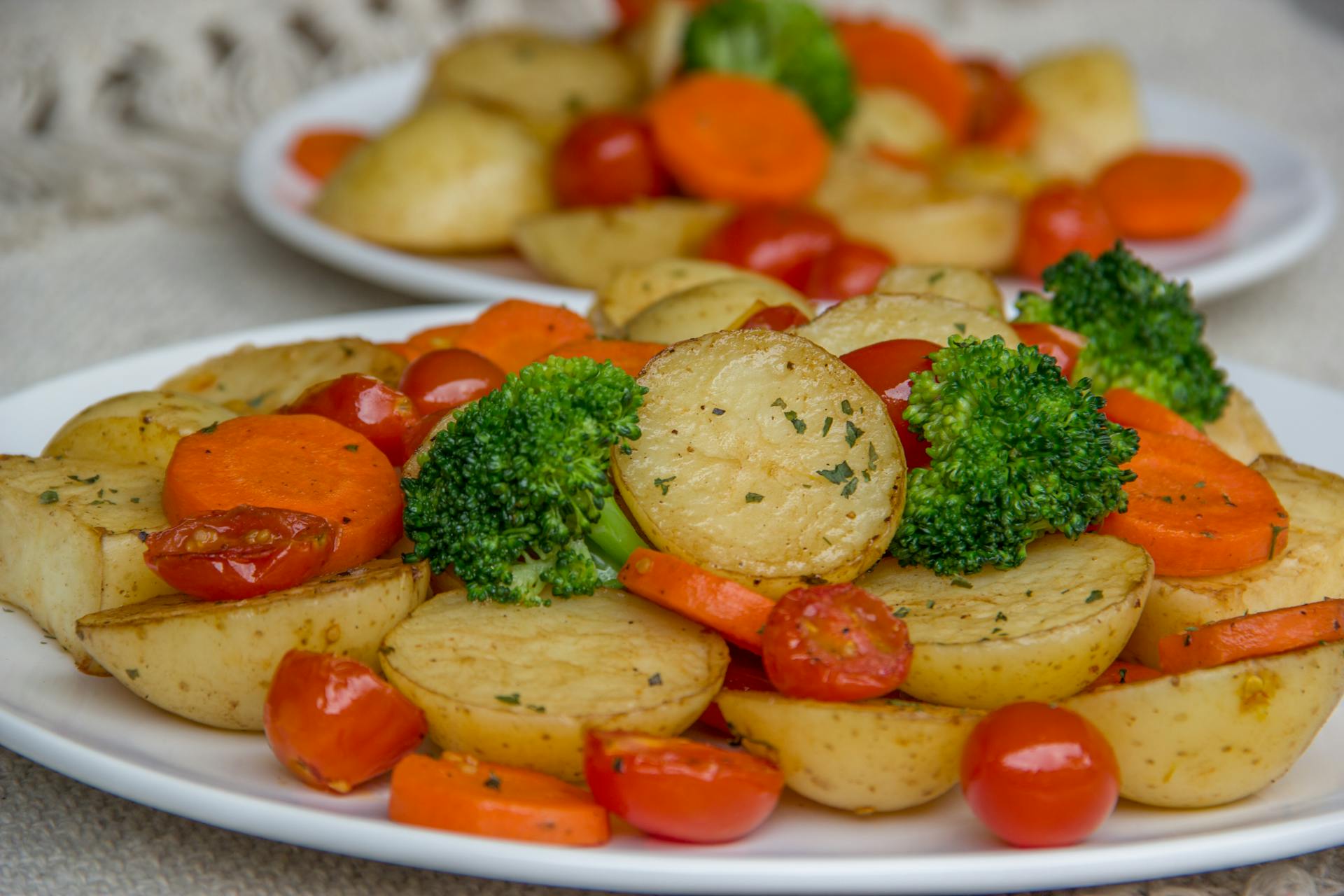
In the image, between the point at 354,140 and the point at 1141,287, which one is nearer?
the point at 1141,287

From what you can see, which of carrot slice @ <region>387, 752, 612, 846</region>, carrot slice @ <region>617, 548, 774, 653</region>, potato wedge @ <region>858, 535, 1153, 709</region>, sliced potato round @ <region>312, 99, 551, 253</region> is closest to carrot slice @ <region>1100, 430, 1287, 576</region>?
potato wedge @ <region>858, 535, 1153, 709</region>

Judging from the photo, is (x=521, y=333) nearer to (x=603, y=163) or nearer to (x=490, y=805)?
(x=490, y=805)

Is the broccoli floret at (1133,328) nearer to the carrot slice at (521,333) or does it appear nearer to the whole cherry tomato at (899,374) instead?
the whole cherry tomato at (899,374)

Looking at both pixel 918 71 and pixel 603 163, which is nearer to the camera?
pixel 603 163

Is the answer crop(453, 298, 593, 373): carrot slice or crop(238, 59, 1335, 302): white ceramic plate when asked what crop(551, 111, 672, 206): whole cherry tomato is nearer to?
crop(238, 59, 1335, 302): white ceramic plate

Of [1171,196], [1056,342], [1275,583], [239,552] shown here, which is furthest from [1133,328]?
[1171,196]

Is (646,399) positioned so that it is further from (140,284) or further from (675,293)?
(140,284)

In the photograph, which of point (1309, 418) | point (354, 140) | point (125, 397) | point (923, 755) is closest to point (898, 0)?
point (354, 140)
